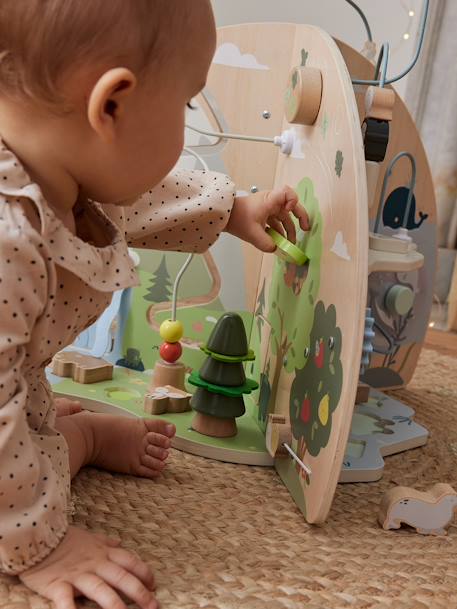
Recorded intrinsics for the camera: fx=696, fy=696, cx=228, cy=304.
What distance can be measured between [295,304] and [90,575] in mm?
370

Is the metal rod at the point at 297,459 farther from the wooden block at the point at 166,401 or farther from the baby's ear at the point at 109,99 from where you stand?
the baby's ear at the point at 109,99

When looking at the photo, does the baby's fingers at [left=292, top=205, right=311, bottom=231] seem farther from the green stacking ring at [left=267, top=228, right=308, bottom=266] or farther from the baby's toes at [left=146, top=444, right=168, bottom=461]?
the baby's toes at [left=146, top=444, right=168, bottom=461]

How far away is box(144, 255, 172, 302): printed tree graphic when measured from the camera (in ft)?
3.12

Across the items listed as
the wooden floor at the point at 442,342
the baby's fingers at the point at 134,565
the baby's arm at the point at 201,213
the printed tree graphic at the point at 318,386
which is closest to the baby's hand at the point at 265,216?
the baby's arm at the point at 201,213

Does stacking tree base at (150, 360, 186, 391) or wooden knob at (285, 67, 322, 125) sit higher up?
wooden knob at (285, 67, 322, 125)

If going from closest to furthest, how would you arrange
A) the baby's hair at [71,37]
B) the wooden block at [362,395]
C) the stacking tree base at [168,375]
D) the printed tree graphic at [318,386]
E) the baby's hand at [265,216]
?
the baby's hair at [71,37] → the printed tree graphic at [318,386] → the baby's hand at [265,216] → the stacking tree base at [168,375] → the wooden block at [362,395]

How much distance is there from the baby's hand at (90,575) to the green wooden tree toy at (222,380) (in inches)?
10.2

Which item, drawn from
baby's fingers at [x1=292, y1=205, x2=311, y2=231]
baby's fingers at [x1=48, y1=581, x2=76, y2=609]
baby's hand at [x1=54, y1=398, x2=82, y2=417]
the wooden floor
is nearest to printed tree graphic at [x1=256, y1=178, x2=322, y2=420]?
baby's fingers at [x1=292, y1=205, x2=311, y2=231]

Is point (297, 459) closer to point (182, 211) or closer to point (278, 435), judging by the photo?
point (278, 435)

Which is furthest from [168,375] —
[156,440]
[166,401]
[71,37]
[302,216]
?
[71,37]

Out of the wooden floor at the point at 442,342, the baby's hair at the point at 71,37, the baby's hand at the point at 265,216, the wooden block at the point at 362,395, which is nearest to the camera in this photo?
the baby's hair at the point at 71,37

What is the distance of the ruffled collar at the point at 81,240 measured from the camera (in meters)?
0.49

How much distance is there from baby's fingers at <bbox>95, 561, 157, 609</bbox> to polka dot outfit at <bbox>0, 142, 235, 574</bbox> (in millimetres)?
42

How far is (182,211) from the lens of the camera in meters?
0.76
